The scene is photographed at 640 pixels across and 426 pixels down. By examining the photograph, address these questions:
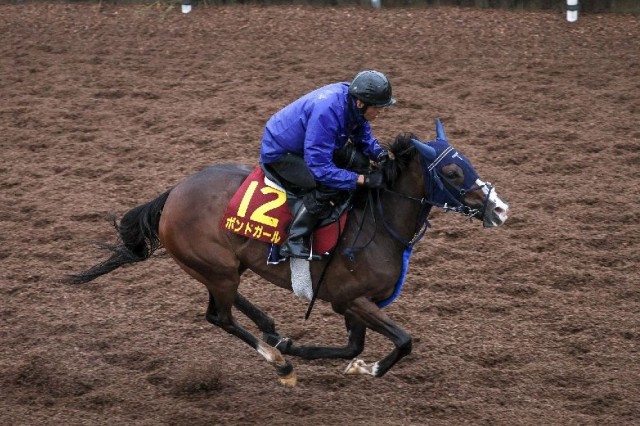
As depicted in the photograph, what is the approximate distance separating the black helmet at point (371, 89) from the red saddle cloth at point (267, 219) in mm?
795

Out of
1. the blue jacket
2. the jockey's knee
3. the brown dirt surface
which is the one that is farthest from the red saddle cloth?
the brown dirt surface

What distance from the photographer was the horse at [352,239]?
19.8 ft

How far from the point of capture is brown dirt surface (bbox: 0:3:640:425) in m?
6.40

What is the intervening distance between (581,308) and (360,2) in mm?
7077

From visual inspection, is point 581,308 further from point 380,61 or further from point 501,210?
point 380,61

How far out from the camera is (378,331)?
20.3 feet

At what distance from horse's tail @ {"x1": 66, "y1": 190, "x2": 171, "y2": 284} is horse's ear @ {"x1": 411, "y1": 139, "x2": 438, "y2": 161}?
1.87 metres

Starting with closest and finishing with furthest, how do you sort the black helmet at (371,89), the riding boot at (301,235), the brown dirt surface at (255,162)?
the black helmet at (371,89), the riding boot at (301,235), the brown dirt surface at (255,162)

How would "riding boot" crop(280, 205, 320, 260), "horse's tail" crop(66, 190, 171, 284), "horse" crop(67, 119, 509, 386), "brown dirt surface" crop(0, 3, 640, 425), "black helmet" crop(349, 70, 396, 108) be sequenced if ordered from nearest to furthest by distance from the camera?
1. "black helmet" crop(349, 70, 396, 108)
2. "horse" crop(67, 119, 509, 386)
3. "riding boot" crop(280, 205, 320, 260)
4. "brown dirt surface" crop(0, 3, 640, 425)
5. "horse's tail" crop(66, 190, 171, 284)

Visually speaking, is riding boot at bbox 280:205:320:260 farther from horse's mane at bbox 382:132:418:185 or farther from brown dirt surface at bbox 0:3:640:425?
brown dirt surface at bbox 0:3:640:425

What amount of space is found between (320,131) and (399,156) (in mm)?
559

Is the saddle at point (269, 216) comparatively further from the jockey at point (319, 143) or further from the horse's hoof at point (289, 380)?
the horse's hoof at point (289, 380)

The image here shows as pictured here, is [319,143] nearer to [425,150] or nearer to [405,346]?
[425,150]

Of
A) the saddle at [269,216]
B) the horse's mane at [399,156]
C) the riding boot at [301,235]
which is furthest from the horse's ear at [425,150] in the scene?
the riding boot at [301,235]
